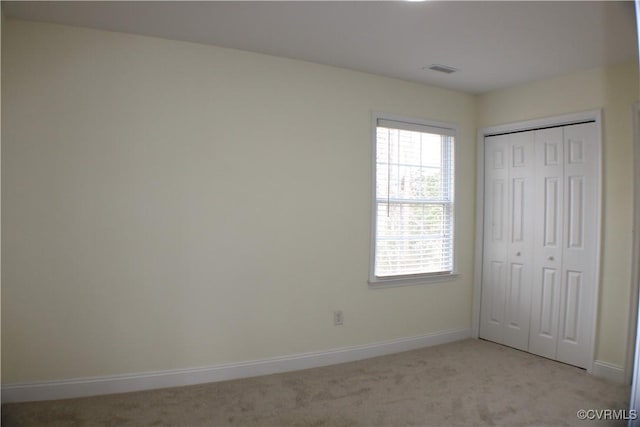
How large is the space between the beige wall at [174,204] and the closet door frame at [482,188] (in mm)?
1155

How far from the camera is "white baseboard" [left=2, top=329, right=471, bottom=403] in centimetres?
262

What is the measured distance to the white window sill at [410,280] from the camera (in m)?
3.69

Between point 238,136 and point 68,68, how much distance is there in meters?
1.17

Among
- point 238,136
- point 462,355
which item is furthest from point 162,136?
point 462,355

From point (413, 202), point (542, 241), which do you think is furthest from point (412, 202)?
point (542, 241)

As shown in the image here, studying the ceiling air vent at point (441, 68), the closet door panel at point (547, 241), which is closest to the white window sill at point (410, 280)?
the closet door panel at point (547, 241)

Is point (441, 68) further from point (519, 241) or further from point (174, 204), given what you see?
point (174, 204)

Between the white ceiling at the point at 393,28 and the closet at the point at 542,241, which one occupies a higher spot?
the white ceiling at the point at 393,28

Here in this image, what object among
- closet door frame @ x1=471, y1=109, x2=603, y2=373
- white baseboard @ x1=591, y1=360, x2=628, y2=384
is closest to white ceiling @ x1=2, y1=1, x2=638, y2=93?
closet door frame @ x1=471, y1=109, x2=603, y2=373

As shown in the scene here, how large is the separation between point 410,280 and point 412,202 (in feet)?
2.40

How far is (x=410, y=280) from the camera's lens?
12.7 ft

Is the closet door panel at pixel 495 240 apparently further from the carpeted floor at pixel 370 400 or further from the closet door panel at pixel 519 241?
the carpeted floor at pixel 370 400

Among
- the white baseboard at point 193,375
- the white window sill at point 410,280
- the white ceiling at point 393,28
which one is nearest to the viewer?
the white ceiling at point 393,28

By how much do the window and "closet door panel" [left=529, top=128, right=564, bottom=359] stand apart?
0.76m
